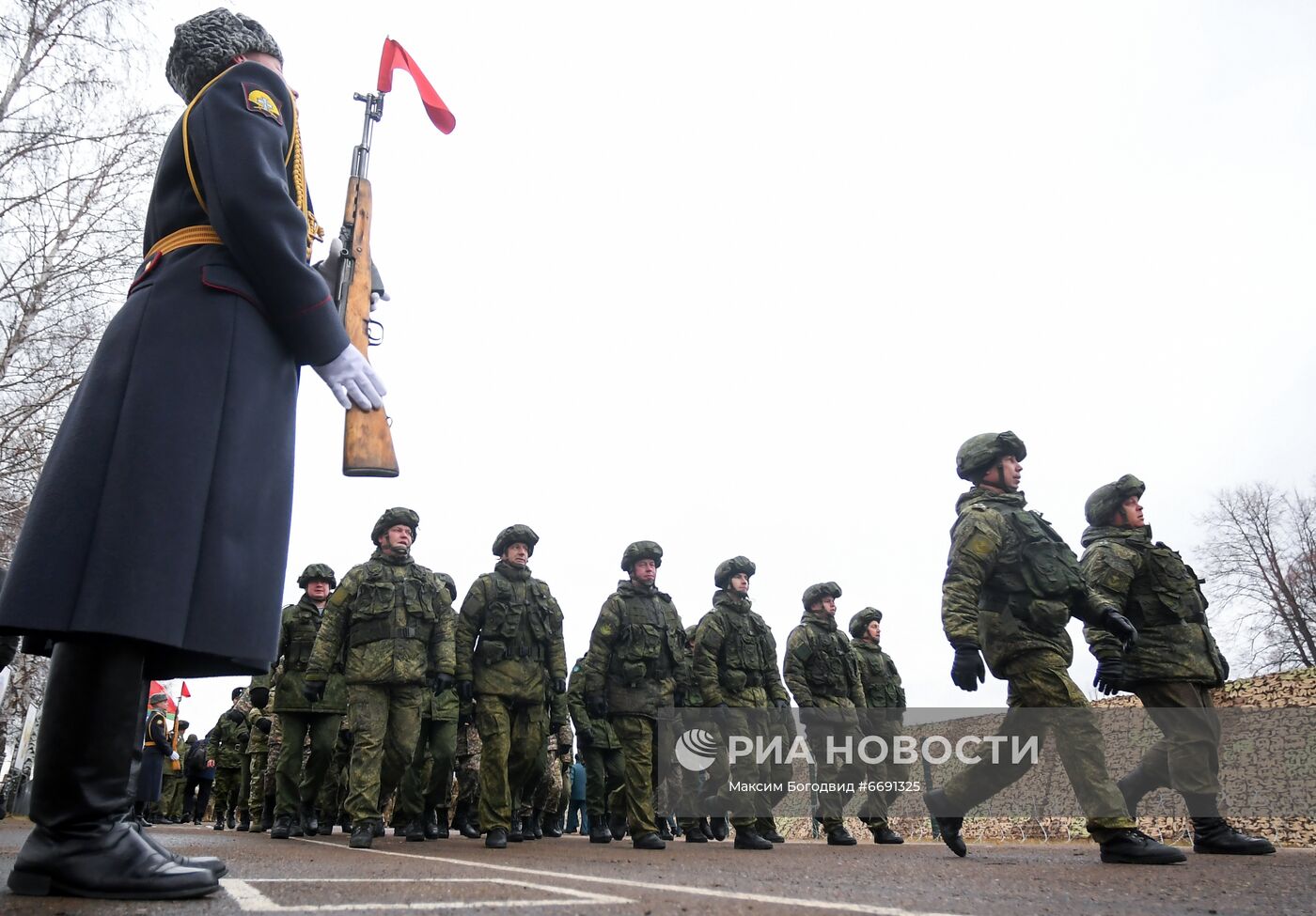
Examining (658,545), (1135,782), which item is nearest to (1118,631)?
(1135,782)

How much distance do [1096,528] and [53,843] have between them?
269 inches

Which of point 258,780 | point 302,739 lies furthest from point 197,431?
point 258,780

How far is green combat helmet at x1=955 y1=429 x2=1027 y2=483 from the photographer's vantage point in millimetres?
6121

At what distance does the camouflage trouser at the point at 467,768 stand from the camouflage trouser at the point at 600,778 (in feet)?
5.51

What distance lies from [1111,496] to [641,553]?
433 cm

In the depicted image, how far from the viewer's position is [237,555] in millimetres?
2389

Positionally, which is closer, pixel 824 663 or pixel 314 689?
pixel 314 689

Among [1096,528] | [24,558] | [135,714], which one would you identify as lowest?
[135,714]

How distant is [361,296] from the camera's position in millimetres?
3928

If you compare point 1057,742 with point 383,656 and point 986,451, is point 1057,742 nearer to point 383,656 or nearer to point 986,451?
point 986,451

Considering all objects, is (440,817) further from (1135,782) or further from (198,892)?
(198,892)

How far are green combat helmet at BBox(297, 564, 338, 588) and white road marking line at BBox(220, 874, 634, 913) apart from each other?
838 centimetres

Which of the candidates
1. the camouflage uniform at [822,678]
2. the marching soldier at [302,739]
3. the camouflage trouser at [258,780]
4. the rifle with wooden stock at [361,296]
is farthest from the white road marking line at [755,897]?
the camouflage trouser at [258,780]

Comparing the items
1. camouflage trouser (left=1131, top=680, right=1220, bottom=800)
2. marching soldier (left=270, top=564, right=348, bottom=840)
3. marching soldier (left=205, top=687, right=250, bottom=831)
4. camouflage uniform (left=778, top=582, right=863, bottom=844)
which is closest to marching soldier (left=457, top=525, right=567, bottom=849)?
marching soldier (left=270, top=564, right=348, bottom=840)
